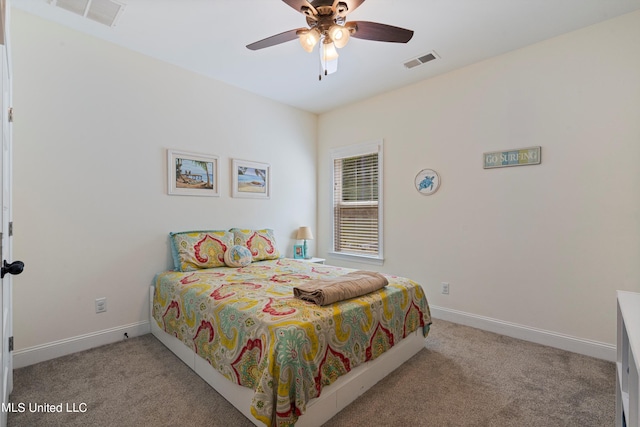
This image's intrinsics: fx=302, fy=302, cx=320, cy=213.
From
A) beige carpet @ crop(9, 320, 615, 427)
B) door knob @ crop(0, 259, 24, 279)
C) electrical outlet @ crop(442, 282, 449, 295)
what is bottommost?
beige carpet @ crop(9, 320, 615, 427)

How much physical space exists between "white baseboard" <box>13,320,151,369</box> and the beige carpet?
0.24ft

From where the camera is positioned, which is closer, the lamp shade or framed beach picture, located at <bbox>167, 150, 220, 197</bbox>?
framed beach picture, located at <bbox>167, 150, 220, 197</bbox>

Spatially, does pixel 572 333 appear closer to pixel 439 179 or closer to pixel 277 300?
pixel 439 179

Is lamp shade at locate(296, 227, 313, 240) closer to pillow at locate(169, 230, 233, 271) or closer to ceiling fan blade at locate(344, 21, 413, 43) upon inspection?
pillow at locate(169, 230, 233, 271)

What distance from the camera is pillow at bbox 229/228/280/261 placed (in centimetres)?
350

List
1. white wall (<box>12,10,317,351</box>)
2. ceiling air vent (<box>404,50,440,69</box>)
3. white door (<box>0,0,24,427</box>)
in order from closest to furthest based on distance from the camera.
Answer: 1. white door (<box>0,0,24,427</box>)
2. white wall (<box>12,10,317,351</box>)
3. ceiling air vent (<box>404,50,440,69</box>)

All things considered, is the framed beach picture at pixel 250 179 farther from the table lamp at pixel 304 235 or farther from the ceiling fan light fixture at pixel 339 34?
the ceiling fan light fixture at pixel 339 34

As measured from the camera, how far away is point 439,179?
134 inches

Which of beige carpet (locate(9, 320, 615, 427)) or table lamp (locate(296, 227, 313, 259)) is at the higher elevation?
table lamp (locate(296, 227, 313, 259))

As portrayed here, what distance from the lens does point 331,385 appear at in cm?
180

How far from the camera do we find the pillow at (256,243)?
11.5 feet

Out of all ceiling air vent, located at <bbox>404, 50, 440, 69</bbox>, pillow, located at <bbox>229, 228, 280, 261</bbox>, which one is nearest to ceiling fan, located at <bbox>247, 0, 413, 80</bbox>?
ceiling air vent, located at <bbox>404, 50, 440, 69</bbox>

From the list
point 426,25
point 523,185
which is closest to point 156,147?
point 426,25

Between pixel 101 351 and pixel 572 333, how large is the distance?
4074 millimetres
